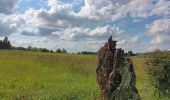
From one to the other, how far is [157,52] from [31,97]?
5773 mm

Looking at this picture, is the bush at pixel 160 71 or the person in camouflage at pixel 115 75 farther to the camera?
the bush at pixel 160 71

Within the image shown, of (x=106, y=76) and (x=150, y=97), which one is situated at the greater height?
(x=106, y=76)

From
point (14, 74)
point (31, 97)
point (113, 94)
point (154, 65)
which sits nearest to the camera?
point (113, 94)

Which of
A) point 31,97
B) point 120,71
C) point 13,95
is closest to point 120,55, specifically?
point 120,71

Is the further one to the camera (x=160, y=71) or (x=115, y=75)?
(x=160, y=71)

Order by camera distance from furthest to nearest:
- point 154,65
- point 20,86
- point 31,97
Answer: point 20,86, point 154,65, point 31,97

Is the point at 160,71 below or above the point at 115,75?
below

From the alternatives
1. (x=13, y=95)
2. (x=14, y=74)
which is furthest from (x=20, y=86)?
(x=14, y=74)

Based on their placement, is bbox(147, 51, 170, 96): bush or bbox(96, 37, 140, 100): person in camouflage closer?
bbox(96, 37, 140, 100): person in camouflage

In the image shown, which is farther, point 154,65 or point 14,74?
point 14,74

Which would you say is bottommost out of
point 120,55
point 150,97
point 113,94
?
point 150,97

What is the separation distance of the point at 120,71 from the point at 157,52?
11.0m

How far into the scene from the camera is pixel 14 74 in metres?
25.0

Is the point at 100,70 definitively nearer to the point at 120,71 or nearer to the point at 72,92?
the point at 120,71
